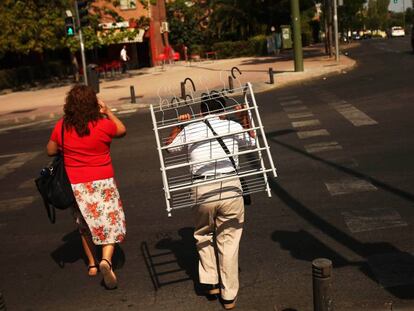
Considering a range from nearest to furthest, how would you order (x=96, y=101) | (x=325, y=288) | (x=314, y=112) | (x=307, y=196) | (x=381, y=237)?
(x=325, y=288), (x=96, y=101), (x=381, y=237), (x=307, y=196), (x=314, y=112)

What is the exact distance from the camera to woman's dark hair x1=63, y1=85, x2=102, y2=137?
4453mm

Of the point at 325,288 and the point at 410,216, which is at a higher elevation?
the point at 325,288

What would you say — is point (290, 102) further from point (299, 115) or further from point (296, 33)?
point (296, 33)

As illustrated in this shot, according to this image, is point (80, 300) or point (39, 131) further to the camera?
point (39, 131)

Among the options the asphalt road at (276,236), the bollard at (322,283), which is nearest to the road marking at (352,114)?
the asphalt road at (276,236)

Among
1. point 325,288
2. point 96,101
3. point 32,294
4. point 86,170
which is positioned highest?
point 96,101

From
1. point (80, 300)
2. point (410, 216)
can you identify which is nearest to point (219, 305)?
point (80, 300)

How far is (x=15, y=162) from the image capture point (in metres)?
11.1

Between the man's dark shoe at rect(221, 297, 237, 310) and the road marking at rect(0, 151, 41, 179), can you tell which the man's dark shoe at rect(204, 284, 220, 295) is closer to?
the man's dark shoe at rect(221, 297, 237, 310)

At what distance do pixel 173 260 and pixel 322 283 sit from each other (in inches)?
88.1

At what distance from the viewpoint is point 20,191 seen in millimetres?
8633

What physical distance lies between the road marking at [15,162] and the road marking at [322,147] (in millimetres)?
5545

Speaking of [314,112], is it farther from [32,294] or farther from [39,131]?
[32,294]

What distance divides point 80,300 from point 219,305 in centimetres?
120
